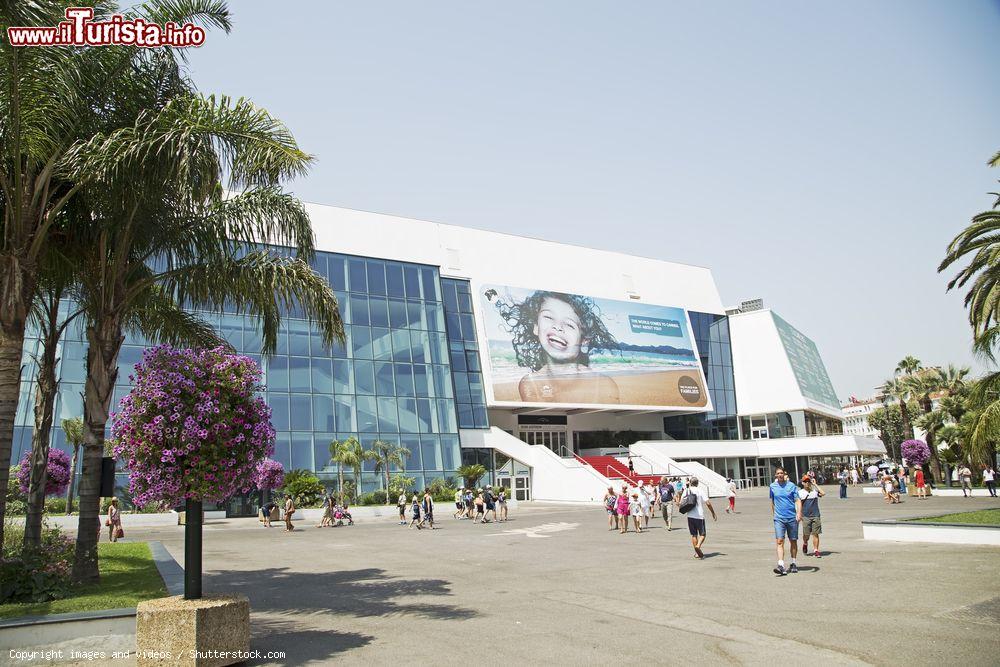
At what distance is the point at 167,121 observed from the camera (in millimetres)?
10094

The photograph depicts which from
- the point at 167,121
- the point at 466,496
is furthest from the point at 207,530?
the point at 167,121

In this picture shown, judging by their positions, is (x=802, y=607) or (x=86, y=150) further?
(x=86, y=150)

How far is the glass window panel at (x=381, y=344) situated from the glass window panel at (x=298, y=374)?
4.43m

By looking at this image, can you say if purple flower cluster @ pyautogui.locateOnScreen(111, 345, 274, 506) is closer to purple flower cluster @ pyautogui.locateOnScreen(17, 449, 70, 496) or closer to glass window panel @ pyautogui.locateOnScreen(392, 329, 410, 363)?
purple flower cluster @ pyautogui.locateOnScreen(17, 449, 70, 496)

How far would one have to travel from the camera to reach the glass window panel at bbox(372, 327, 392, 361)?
4322 cm

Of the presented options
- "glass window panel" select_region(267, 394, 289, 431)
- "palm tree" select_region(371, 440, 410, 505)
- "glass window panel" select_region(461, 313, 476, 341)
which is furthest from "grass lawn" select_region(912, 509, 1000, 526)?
"glass window panel" select_region(461, 313, 476, 341)

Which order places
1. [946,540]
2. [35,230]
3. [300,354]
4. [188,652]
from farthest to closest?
[300,354] < [946,540] < [35,230] < [188,652]

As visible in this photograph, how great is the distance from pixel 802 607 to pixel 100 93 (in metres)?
12.8

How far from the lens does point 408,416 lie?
139 feet

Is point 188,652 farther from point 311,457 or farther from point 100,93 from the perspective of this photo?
point 311,457

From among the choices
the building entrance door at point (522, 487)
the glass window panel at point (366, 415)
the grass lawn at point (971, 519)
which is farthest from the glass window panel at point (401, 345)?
the grass lawn at point (971, 519)

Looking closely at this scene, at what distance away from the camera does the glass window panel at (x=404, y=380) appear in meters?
42.9

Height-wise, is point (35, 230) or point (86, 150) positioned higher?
point (86, 150)

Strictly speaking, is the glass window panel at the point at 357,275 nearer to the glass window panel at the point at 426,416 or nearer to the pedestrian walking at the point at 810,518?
the glass window panel at the point at 426,416
